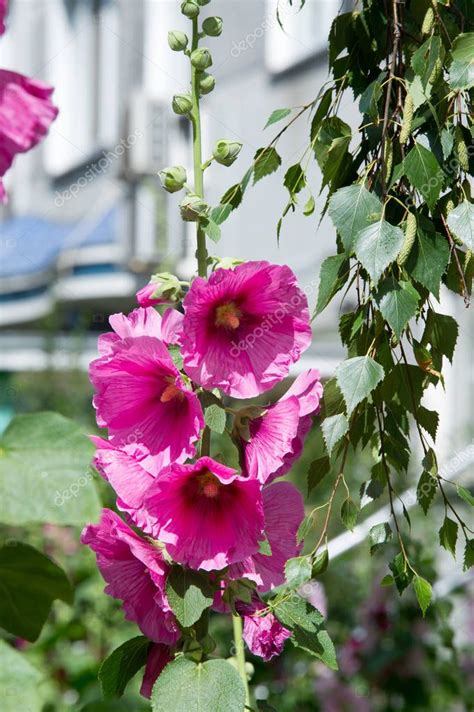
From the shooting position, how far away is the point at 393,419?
2.15 ft

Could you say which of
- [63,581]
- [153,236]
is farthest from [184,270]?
[63,581]

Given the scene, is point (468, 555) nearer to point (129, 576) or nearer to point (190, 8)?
point (129, 576)

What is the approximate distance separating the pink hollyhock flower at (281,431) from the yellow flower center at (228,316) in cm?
6

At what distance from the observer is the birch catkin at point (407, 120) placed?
61cm

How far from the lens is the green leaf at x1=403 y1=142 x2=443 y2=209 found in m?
0.59

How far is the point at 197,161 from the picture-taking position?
0.65m

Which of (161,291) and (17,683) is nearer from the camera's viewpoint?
(161,291)

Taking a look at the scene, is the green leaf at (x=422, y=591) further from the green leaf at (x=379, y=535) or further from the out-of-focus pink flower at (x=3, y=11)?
the out-of-focus pink flower at (x=3, y=11)

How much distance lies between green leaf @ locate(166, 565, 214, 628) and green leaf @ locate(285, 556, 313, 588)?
1.8 inches

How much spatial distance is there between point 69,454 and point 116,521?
0.16 m

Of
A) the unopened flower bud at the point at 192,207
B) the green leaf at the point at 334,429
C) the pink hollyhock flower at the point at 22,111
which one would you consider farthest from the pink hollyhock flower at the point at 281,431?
the pink hollyhock flower at the point at 22,111

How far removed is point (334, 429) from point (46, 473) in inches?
10.4

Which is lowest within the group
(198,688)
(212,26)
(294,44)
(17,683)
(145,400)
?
(294,44)

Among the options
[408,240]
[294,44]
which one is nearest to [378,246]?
[408,240]
